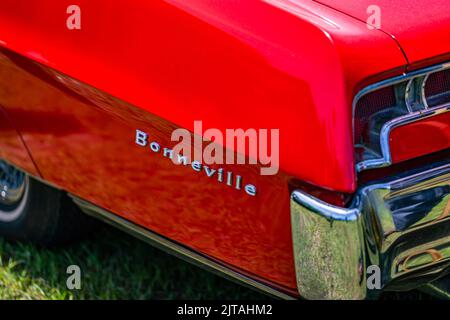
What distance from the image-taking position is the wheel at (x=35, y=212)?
3547 millimetres

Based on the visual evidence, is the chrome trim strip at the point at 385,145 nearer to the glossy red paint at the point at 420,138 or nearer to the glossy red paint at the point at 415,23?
the glossy red paint at the point at 420,138

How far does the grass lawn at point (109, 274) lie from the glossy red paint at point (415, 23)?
3.99 feet

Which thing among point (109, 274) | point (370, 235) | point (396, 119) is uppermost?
point (396, 119)

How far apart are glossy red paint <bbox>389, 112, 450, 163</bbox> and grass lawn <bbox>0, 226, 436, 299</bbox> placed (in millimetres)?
1051

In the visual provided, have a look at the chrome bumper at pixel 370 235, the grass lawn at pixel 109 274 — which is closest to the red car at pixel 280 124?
the chrome bumper at pixel 370 235

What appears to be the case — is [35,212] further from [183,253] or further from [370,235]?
[370,235]

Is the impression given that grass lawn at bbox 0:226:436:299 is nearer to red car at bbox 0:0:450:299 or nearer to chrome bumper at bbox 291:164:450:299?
red car at bbox 0:0:450:299

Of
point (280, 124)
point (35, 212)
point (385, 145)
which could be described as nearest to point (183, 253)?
point (280, 124)

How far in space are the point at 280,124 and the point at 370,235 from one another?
0.37 metres

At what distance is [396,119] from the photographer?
245cm

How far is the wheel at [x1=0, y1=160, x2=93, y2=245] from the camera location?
11.6 feet

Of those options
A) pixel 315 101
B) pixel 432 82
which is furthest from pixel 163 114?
pixel 432 82
